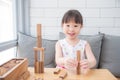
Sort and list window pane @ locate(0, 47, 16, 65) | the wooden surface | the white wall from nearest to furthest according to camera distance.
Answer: the wooden surface < window pane @ locate(0, 47, 16, 65) < the white wall

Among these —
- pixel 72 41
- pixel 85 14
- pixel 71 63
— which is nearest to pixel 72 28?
pixel 72 41

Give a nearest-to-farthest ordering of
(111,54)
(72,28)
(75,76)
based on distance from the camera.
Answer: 1. (75,76)
2. (72,28)
3. (111,54)

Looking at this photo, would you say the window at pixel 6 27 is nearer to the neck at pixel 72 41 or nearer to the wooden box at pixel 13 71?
the neck at pixel 72 41

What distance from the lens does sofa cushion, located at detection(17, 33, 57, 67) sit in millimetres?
1928

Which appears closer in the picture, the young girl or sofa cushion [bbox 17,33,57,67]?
the young girl

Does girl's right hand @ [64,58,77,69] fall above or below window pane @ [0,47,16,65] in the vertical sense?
above

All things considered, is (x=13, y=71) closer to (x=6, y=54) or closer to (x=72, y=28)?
(x=72, y=28)

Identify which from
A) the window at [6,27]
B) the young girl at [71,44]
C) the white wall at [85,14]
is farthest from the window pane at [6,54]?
the young girl at [71,44]

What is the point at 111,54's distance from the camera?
194 cm

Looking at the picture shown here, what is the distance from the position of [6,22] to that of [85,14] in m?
0.81

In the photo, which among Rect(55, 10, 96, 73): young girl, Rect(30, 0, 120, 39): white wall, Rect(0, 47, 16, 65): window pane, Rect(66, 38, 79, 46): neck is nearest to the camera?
Rect(55, 10, 96, 73): young girl

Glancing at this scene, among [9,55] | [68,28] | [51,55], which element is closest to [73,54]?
[68,28]

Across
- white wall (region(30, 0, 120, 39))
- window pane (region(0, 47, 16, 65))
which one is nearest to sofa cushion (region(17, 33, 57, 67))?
window pane (region(0, 47, 16, 65))

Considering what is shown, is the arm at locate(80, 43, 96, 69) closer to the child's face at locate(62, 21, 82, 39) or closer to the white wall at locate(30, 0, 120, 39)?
the child's face at locate(62, 21, 82, 39)
